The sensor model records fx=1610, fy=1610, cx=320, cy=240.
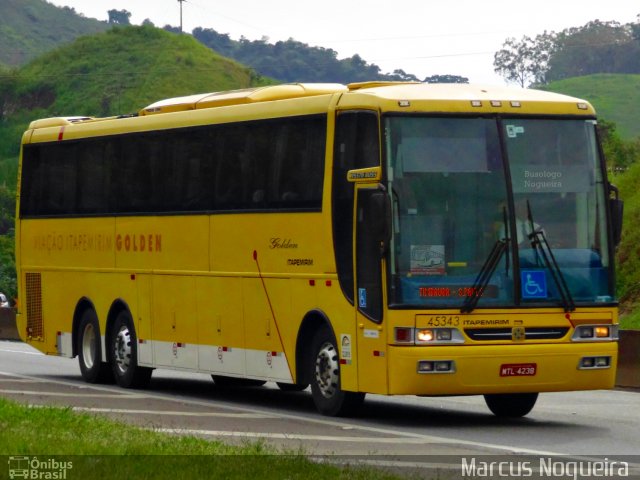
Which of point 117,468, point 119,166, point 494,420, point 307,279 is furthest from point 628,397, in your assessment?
point 117,468

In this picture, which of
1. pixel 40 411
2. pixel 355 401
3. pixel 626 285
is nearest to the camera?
pixel 40 411

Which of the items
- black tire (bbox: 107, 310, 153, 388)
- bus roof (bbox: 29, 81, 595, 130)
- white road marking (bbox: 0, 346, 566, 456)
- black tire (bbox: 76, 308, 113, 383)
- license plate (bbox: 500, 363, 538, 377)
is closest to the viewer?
white road marking (bbox: 0, 346, 566, 456)

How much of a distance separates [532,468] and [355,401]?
454 centimetres

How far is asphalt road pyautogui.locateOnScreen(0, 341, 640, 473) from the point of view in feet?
46.6

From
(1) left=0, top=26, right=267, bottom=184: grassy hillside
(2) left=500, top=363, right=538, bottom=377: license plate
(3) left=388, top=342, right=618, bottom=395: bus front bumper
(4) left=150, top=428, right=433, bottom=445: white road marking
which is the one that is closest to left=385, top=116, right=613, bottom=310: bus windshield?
(3) left=388, top=342, right=618, bottom=395: bus front bumper

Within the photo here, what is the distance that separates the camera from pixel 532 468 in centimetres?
1255

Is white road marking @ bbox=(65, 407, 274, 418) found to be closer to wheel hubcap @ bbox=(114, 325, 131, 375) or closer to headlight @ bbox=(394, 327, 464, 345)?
headlight @ bbox=(394, 327, 464, 345)

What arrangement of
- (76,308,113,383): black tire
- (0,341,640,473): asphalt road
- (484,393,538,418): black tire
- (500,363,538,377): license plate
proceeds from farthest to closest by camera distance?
(76,308,113,383): black tire
(484,393,538,418): black tire
(500,363,538,377): license plate
(0,341,640,473): asphalt road

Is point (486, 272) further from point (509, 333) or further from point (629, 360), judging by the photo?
point (629, 360)

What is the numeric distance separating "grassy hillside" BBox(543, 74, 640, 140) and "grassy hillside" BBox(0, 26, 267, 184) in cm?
3385

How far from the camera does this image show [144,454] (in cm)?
1212

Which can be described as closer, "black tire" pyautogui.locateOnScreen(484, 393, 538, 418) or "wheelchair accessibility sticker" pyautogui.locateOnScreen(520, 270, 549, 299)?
"wheelchair accessibility sticker" pyautogui.locateOnScreen(520, 270, 549, 299)

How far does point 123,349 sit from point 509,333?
7.61m

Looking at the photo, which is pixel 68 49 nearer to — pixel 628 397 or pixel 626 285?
pixel 626 285
